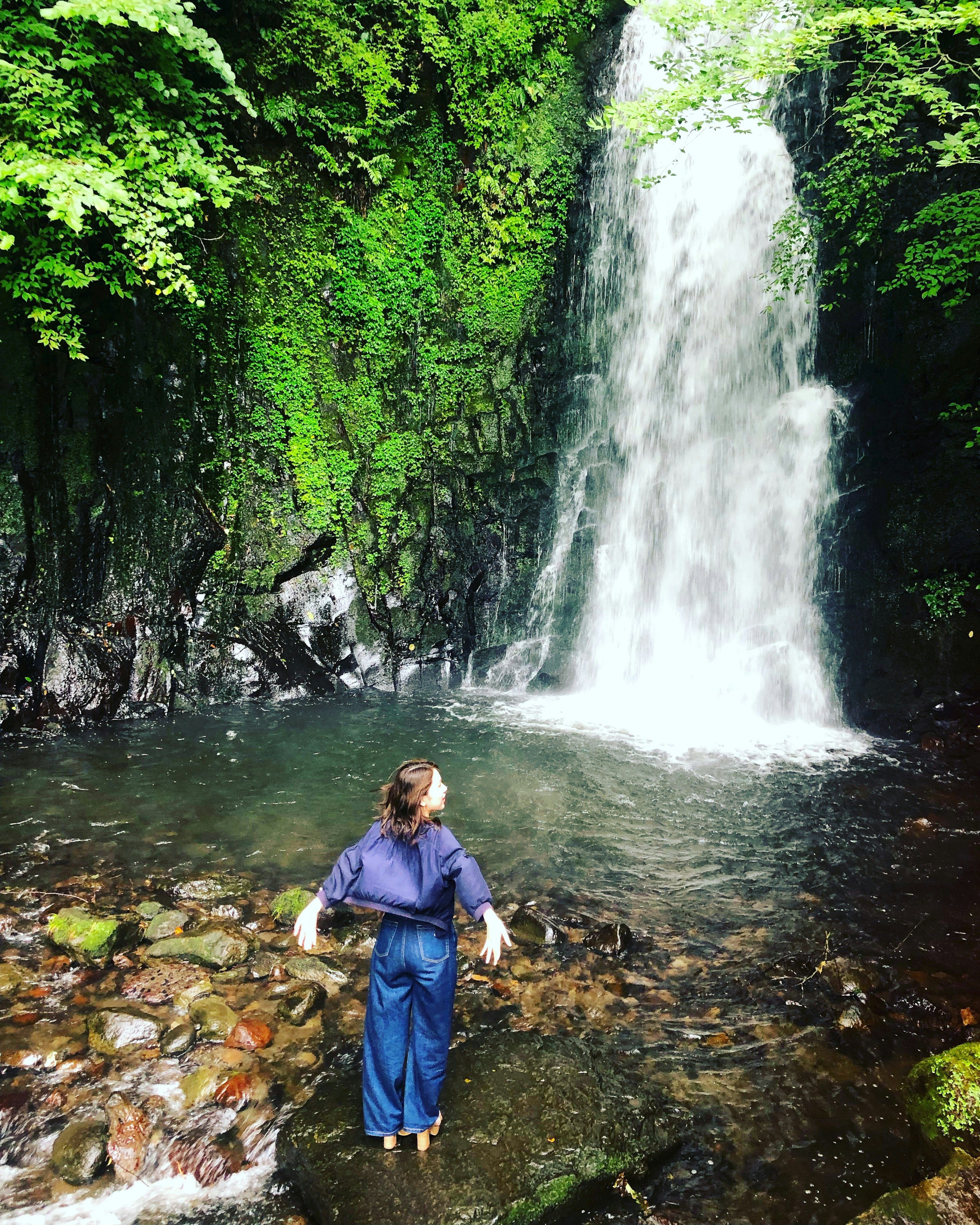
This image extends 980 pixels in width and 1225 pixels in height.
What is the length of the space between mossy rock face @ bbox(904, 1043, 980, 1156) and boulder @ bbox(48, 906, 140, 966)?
14.9ft

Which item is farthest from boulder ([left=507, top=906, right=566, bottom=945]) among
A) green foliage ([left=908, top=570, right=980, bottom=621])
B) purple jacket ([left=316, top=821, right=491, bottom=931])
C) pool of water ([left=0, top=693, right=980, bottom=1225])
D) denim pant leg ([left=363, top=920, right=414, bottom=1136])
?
green foliage ([left=908, top=570, right=980, bottom=621])

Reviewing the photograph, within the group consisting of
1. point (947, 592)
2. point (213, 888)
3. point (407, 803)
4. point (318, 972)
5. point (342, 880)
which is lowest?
point (213, 888)

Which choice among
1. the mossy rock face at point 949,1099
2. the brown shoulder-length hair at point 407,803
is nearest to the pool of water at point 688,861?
the mossy rock face at point 949,1099

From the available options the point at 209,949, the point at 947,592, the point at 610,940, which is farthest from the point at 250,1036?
the point at 947,592

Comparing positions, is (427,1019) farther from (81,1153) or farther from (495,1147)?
(81,1153)

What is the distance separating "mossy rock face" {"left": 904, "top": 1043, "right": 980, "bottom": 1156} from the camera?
2.81 meters

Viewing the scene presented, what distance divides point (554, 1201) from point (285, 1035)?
1803 mm

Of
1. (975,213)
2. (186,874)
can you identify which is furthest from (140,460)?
(975,213)

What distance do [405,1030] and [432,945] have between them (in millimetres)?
411

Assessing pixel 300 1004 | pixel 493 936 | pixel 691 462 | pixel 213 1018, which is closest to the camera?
pixel 493 936

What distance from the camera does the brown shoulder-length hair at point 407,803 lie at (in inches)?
107

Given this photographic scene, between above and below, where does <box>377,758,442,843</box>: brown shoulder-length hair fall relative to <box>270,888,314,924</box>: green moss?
above

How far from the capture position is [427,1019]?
285 centimetres

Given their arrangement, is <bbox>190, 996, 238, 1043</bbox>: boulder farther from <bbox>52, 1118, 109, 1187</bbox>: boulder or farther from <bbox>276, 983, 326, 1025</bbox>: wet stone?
<bbox>52, 1118, 109, 1187</bbox>: boulder
